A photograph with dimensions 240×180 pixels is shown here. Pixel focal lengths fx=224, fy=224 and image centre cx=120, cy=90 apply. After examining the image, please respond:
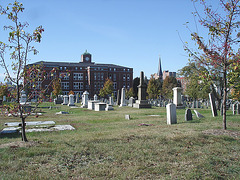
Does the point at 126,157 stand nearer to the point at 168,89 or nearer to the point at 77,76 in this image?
the point at 168,89

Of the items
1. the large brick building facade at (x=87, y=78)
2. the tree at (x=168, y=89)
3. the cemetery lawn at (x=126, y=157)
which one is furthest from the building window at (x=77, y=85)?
the cemetery lawn at (x=126, y=157)

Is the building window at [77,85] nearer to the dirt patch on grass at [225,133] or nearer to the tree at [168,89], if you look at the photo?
the tree at [168,89]

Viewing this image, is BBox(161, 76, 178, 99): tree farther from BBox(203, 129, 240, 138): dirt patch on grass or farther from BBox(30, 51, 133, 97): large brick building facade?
BBox(203, 129, 240, 138): dirt patch on grass

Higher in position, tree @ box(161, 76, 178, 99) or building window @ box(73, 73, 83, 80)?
building window @ box(73, 73, 83, 80)

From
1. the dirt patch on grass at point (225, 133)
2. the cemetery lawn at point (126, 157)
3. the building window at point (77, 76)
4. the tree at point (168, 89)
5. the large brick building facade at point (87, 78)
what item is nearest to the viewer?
the cemetery lawn at point (126, 157)

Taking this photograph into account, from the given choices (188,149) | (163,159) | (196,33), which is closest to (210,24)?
(196,33)

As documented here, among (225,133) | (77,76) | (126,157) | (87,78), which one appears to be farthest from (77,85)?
(126,157)

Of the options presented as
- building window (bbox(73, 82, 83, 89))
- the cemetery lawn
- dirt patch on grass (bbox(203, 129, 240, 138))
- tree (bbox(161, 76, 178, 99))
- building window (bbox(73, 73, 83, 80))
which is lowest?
the cemetery lawn

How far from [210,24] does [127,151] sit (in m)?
5.77

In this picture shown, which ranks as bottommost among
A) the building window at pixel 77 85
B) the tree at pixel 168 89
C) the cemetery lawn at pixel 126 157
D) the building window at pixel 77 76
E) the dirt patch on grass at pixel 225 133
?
the cemetery lawn at pixel 126 157

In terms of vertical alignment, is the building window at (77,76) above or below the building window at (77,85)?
above

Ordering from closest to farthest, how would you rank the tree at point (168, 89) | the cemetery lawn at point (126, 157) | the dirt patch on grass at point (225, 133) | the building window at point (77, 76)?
the cemetery lawn at point (126, 157), the dirt patch on grass at point (225, 133), the tree at point (168, 89), the building window at point (77, 76)

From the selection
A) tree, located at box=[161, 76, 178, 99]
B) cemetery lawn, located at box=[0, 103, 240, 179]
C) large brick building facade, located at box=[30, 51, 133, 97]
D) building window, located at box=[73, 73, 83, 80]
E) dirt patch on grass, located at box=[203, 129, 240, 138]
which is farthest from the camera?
building window, located at box=[73, 73, 83, 80]

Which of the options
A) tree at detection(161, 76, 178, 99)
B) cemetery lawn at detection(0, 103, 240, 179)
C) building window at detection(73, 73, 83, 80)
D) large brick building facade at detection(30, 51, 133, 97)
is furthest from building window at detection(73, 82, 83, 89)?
cemetery lawn at detection(0, 103, 240, 179)
